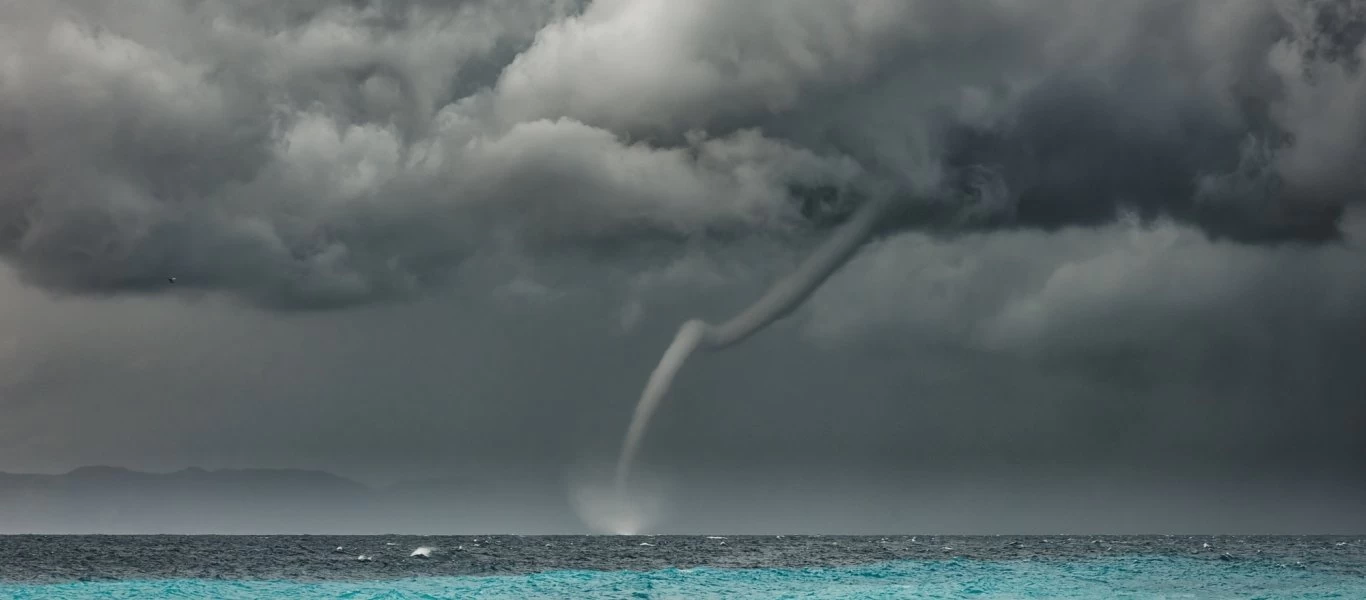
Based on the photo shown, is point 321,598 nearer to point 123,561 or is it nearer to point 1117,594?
point 1117,594

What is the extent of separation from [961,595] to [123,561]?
101352mm

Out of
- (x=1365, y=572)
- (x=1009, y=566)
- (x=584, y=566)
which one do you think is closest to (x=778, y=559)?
(x=584, y=566)

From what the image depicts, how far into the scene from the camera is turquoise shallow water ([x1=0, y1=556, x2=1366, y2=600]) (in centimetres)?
6856

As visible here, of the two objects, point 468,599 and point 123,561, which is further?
point 123,561

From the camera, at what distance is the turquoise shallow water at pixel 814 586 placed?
68.6 metres

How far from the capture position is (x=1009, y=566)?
8925cm

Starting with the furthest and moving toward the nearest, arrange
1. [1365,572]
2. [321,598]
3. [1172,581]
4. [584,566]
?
1. [584,566]
2. [1365,572]
3. [1172,581]
4. [321,598]

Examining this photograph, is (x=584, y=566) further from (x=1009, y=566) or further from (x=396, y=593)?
(x=396, y=593)

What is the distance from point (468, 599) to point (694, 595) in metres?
12.2

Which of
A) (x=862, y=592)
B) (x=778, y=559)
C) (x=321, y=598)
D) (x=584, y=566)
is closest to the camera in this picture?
(x=321, y=598)

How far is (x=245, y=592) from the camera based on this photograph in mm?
69125

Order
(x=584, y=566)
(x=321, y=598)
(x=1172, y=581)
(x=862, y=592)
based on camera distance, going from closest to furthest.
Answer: (x=321, y=598)
(x=862, y=592)
(x=1172, y=581)
(x=584, y=566)

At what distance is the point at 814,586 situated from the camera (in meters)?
75.2

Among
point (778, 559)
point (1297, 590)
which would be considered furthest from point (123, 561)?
point (1297, 590)
